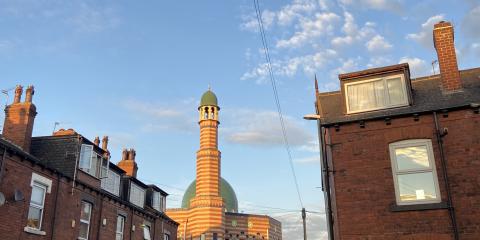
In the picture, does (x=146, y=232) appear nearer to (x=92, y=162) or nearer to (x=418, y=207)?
(x=92, y=162)

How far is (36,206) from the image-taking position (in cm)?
1916

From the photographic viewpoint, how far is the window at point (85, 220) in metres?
22.3

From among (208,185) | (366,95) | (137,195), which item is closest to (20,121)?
(137,195)

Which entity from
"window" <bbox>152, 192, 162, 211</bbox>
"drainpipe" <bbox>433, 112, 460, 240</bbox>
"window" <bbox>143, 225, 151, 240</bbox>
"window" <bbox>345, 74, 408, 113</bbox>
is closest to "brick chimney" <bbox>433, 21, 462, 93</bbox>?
"window" <bbox>345, 74, 408, 113</bbox>

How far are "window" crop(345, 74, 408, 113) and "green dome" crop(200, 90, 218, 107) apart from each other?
53.9 meters

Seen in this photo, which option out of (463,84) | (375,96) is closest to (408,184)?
(375,96)

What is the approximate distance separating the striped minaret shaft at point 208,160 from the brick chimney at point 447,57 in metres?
52.8

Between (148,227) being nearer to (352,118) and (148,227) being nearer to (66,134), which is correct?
(66,134)

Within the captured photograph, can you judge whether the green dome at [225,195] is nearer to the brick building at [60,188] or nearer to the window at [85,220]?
the brick building at [60,188]

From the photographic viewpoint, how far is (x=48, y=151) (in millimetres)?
22656

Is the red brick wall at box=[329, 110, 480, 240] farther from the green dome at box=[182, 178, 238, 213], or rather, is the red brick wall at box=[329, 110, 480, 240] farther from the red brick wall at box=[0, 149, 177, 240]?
the green dome at box=[182, 178, 238, 213]

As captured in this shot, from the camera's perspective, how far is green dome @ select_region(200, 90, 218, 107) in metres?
70.5

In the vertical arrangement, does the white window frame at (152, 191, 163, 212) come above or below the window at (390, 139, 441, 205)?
above

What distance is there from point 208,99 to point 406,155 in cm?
5696
